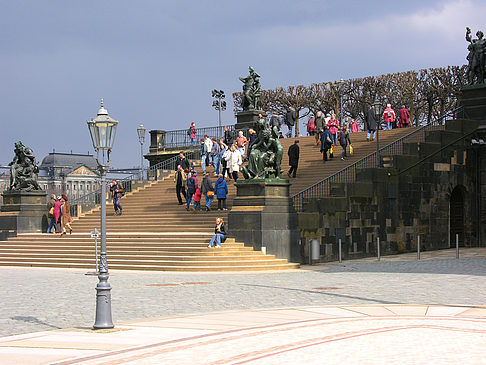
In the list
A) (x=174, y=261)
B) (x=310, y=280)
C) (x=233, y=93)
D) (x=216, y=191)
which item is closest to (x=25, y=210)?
(x=216, y=191)

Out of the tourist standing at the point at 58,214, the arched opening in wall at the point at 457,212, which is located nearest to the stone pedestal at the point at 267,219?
the tourist standing at the point at 58,214

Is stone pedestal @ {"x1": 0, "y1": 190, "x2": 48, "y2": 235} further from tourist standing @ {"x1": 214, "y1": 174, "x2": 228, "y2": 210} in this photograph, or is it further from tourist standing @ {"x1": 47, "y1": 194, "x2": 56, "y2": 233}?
tourist standing @ {"x1": 214, "y1": 174, "x2": 228, "y2": 210}

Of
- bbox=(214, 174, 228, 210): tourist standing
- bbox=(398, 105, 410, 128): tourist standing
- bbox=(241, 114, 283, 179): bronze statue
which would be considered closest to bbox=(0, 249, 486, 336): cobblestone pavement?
bbox=(241, 114, 283, 179): bronze statue

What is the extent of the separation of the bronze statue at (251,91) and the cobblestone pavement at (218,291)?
19608 millimetres

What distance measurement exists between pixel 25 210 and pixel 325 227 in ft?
43.0

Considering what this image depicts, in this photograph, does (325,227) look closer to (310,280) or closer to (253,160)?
(253,160)

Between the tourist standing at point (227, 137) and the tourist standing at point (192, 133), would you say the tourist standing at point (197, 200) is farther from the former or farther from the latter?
the tourist standing at point (192, 133)

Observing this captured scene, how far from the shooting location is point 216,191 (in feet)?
90.8

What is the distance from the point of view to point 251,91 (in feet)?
137

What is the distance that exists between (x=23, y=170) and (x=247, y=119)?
13.0 metres

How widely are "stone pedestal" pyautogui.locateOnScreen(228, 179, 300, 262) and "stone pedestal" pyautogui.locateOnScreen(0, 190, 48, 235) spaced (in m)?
11.0

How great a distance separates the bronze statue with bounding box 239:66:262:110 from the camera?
136 ft

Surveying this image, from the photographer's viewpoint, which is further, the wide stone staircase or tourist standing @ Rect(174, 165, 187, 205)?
tourist standing @ Rect(174, 165, 187, 205)

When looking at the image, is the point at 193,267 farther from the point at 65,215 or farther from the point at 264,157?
the point at 65,215
